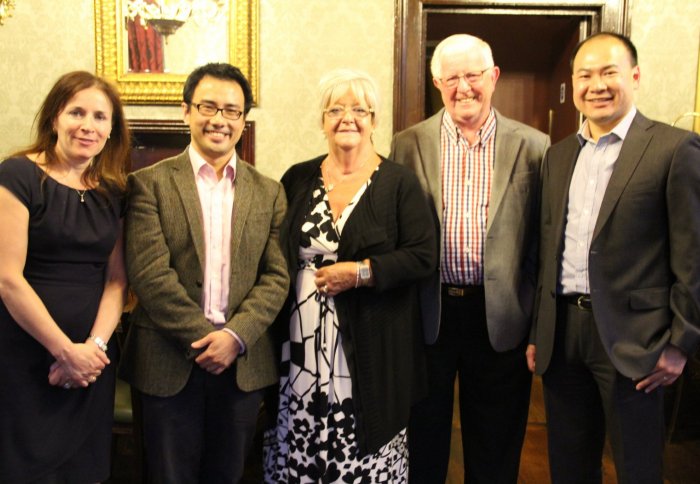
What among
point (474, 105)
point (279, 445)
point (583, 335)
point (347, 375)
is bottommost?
point (279, 445)

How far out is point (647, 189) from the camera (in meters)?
1.84

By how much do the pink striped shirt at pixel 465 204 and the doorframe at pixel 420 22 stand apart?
1.38 metres

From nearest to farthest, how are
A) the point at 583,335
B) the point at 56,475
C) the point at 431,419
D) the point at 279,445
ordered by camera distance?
the point at 56,475
the point at 583,335
the point at 279,445
the point at 431,419

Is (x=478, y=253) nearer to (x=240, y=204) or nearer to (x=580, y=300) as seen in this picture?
(x=580, y=300)

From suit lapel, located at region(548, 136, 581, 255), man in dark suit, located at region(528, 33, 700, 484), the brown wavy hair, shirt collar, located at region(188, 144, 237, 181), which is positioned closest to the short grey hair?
man in dark suit, located at region(528, 33, 700, 484)

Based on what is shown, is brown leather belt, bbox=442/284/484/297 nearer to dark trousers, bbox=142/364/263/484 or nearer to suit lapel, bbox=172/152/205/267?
dark trousers, bbox=142/364/263/484

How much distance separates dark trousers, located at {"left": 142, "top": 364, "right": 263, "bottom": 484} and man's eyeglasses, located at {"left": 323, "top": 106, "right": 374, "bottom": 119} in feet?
2.70

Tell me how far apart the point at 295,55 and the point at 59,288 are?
2.19 metres

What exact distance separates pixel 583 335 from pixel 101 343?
1.36 meters

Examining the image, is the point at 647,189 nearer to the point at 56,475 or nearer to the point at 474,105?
the point at 474,105

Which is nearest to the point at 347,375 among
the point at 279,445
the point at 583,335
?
the point at 279,445

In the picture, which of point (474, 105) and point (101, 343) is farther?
point (474, 105)

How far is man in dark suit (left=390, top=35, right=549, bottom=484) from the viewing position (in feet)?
7.16

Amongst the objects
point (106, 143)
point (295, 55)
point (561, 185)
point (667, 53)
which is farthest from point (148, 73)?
point (667, 53)
